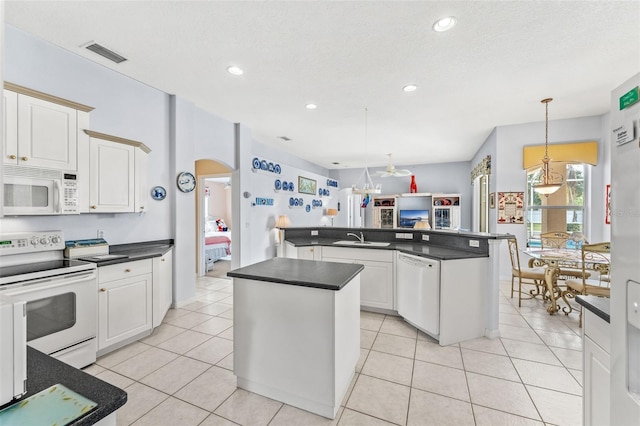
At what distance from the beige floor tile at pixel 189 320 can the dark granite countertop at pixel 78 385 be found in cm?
259

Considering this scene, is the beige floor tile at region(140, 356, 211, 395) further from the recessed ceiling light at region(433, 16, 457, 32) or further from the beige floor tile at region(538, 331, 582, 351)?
the recessed ceiling light at region(433, 16, 457, 32)

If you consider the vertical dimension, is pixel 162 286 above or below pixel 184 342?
above

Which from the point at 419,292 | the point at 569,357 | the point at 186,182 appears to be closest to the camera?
the point at 569,357

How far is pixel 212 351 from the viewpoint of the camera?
267 cm

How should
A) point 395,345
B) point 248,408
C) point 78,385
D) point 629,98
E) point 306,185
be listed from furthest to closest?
→ point 306,185
point 395,345
point 248,408
point 629,98
point 78,385

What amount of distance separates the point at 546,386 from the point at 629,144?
6.90 ft

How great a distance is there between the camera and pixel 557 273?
11.9 ft

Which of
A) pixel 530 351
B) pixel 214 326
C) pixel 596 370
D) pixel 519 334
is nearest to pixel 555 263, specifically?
pixel 519 334

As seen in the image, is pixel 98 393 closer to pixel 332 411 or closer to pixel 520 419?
pixel 332 411

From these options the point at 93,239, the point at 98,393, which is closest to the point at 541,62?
the point at 98,393

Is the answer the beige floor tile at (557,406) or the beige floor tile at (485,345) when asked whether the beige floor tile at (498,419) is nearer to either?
the beige floor tile at (557,406)

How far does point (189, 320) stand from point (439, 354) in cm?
281

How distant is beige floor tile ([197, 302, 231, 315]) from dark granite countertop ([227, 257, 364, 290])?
1.77 m

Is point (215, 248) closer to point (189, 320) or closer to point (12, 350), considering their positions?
point (189, 320)
